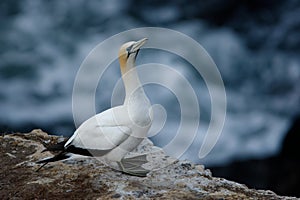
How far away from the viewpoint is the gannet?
470 cm

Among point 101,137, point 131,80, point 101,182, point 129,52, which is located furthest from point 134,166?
point 129,52

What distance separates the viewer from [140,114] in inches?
185

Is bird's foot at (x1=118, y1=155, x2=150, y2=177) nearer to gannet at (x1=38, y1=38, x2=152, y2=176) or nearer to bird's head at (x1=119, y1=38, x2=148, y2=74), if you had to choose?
gannet at (x1=38, y1=38, x2=152, y2=176)

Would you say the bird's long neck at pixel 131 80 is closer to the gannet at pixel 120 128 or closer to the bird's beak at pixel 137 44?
the gannet at pixel 120 128

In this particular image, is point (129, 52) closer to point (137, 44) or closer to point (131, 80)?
point (137, 44)

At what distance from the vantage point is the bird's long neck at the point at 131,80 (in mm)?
4841

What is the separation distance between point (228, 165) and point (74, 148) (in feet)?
24.4

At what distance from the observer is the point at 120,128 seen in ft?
15.4

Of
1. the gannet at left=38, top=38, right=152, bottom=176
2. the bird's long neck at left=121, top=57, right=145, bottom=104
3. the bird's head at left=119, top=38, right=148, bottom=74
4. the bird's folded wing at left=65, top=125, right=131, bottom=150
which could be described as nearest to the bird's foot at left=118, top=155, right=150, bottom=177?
the gannet at left=38, top=38, right=152, bottom=176

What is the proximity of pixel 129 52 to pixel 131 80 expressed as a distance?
0.26 metres

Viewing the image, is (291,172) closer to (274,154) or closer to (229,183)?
(274,154)

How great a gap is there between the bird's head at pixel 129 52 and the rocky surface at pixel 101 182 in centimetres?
102

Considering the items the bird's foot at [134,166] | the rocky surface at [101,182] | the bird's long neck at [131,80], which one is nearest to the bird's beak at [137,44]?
the bird's long neck at [131,80]

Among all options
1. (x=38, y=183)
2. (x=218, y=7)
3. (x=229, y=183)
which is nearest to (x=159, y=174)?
(x=229, y=183)
